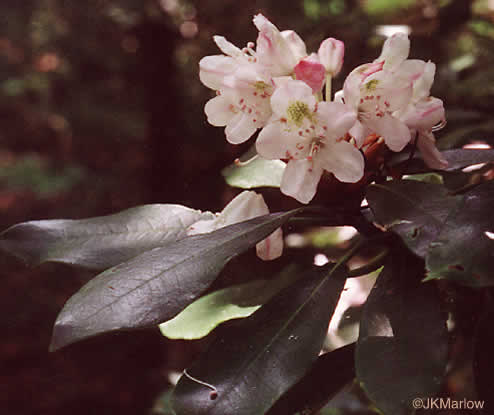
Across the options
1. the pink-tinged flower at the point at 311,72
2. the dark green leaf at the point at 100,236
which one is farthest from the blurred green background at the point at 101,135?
the pink-tinged flower at the point at 311,72

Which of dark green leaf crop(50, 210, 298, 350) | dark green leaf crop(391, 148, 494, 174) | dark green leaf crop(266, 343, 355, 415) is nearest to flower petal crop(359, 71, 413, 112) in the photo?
dark green leaf crop(391, 148, 494, 174)

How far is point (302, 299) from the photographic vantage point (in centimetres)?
64

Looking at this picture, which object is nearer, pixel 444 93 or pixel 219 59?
Result: pixel 219 59

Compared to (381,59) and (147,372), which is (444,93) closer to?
(381,59)

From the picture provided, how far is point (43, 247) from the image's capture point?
0.72 m

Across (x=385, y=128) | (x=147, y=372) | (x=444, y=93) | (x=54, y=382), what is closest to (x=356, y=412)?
(x=385, y=128)

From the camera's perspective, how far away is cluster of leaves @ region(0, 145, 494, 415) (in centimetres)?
51

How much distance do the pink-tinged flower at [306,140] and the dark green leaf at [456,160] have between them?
0.47ft

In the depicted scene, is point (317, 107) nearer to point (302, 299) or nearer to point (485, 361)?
point (302, 299)

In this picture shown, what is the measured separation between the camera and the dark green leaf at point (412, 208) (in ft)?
1.84

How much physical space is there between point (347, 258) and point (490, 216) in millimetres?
193

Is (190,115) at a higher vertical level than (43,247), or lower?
lower

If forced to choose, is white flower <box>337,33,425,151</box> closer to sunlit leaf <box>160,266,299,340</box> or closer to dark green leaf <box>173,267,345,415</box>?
dark green leaf <box>173,267,345,415</box>

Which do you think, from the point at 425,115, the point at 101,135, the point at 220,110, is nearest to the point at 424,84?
the point at 425,115
